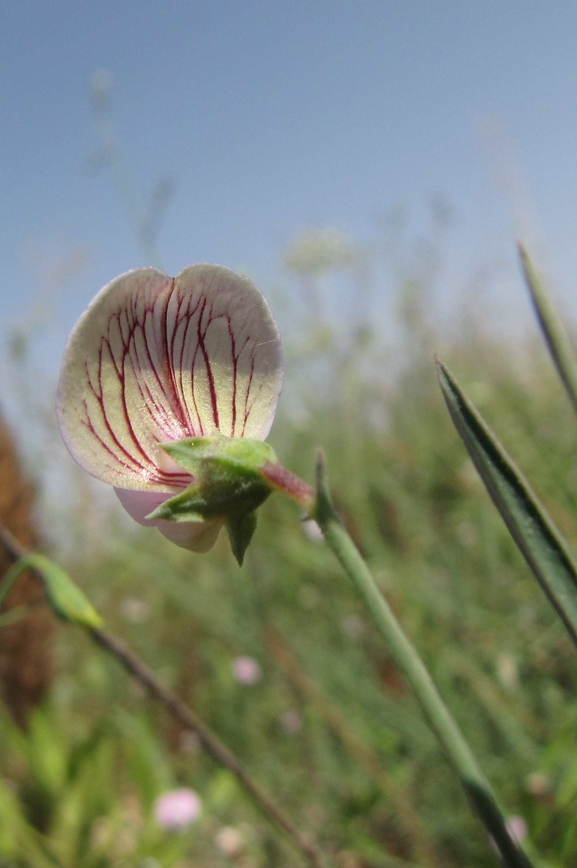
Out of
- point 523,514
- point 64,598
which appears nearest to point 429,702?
point 523,514

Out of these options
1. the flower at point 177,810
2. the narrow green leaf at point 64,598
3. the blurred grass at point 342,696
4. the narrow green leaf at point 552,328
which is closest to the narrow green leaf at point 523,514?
the narrow green leaf at point 552,328

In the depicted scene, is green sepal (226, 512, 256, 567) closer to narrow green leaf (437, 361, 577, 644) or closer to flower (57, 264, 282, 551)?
flower (57, 264, 282, 551)

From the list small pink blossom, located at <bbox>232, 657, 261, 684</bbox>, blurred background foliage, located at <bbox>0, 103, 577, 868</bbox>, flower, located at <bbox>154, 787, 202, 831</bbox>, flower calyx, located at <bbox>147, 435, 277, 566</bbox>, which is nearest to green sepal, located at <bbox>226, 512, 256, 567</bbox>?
flower calyx, located at <bbox>147, 435, 277, 566</bbox>

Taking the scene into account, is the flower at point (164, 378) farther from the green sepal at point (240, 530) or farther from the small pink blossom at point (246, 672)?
the small pink blossom at point (246, 672)

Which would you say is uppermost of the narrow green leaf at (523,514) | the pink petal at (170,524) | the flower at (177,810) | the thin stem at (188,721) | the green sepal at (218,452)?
the green sepal at (218,452)

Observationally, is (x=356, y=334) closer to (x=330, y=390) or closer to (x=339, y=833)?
(x=330, y=390)

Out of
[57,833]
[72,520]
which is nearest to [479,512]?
[57,833]

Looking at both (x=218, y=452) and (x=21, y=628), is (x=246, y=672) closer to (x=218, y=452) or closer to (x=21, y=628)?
(x=21, y=628)
